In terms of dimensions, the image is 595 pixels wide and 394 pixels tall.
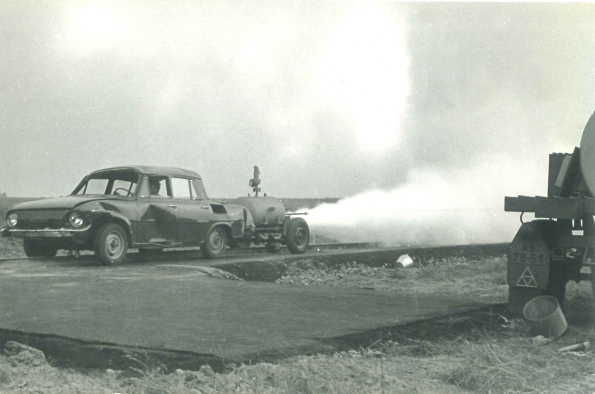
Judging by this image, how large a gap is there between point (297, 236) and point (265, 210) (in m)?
1.11

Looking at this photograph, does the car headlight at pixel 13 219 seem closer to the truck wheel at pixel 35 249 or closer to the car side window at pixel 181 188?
the truck wheel at pixel 35 249

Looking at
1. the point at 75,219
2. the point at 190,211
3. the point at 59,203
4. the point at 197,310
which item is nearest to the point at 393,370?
the point at 197,310

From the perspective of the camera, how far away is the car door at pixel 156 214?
1241cm

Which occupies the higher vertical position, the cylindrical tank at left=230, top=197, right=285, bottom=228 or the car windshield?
the car windshield

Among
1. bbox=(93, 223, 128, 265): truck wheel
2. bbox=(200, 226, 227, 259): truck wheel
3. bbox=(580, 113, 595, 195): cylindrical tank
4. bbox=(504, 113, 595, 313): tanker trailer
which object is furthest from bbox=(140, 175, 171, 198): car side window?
bbox=(580, 113, 595, 195): cylindrical tank

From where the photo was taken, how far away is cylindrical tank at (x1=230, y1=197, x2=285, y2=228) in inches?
600

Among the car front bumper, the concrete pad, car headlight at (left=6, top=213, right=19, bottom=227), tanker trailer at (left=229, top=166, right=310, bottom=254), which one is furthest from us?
tanker trailer at (left=229, top=166, right=310, bottom=254)

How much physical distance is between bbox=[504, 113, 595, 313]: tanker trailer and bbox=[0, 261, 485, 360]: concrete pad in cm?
65

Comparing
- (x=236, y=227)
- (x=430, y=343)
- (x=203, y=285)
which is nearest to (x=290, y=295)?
(x=203, y=285)

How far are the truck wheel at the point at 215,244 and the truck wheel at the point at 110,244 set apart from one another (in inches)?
83.8

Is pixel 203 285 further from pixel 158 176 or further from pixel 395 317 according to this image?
pixel 158 176

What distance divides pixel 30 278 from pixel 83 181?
13.6 feet

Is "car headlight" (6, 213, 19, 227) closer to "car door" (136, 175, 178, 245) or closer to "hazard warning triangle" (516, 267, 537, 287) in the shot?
"car door" (136, 175, 178, 245)

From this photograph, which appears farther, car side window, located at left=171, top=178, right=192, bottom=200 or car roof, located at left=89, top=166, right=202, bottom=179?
car side window, located at left=171, top=178, right=192, bottom=200
